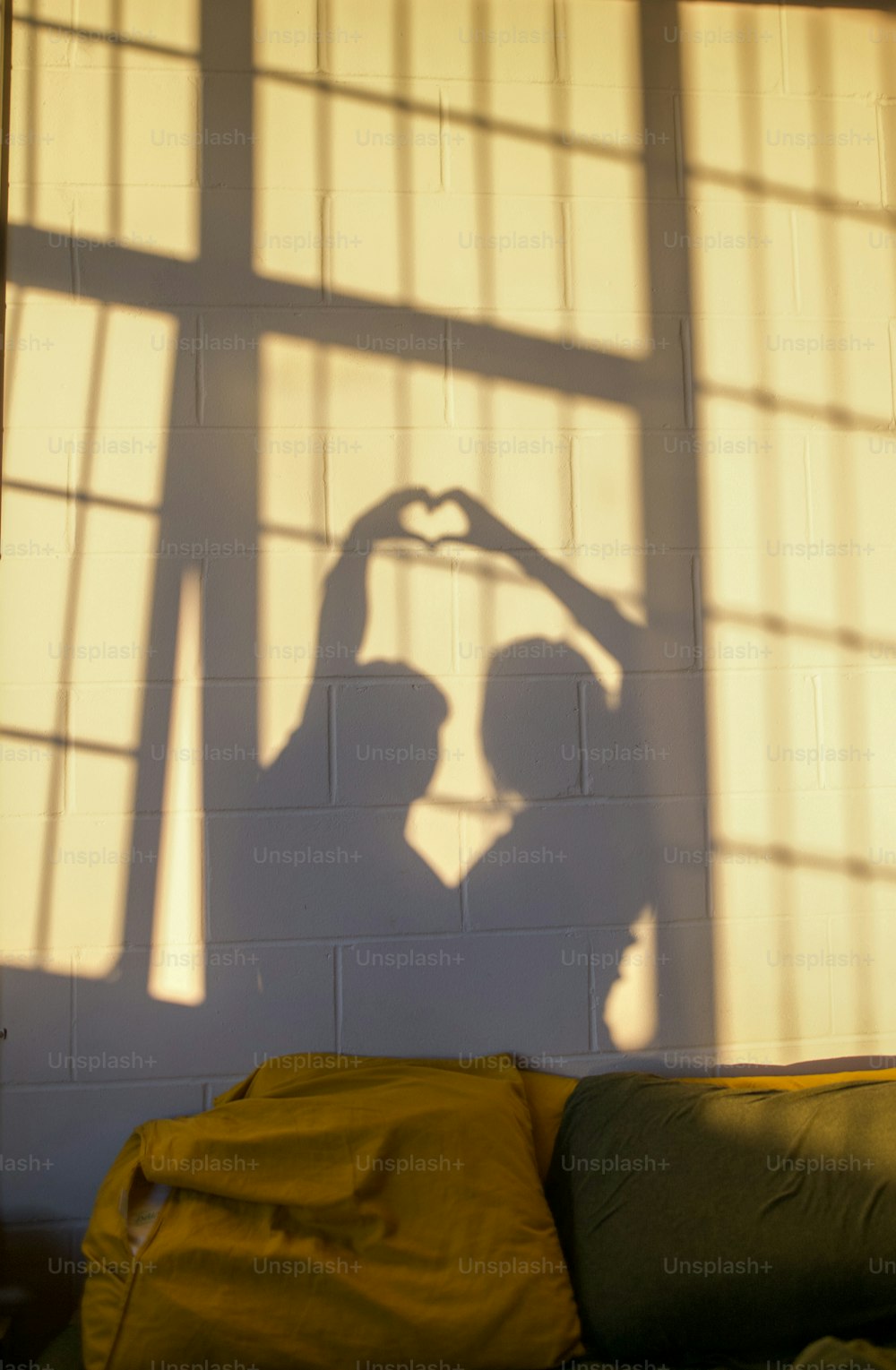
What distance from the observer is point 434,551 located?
2.16 m

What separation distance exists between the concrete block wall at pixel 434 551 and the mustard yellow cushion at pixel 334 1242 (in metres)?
0.29

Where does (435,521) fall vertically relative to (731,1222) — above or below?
above

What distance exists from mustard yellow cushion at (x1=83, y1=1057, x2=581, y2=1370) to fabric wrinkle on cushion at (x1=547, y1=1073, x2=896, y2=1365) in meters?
0.09

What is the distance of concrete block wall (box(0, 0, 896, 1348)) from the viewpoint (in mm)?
2072

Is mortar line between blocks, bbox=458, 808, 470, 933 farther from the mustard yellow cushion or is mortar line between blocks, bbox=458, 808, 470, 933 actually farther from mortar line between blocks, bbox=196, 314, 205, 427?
mortar line between blocks, bbox=196, 314, 205, 427

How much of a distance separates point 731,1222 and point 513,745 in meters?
0.96

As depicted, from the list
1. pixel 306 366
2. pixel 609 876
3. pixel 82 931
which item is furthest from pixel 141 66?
pixel 609 876

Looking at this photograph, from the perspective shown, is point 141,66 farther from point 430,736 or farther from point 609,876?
point 609,876

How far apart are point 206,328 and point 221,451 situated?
265 millimetres

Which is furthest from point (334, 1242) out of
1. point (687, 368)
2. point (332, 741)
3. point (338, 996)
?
point (687, 368)

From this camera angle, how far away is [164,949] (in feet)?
6.75

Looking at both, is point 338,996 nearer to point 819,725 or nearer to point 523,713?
point 523,713

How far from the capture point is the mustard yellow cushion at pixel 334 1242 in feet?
5.15

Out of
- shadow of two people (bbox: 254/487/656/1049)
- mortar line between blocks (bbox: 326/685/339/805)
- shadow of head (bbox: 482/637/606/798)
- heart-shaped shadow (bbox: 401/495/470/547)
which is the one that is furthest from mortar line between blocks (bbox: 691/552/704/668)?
mortar line between blocks (bbox: 326/685/339/805)
